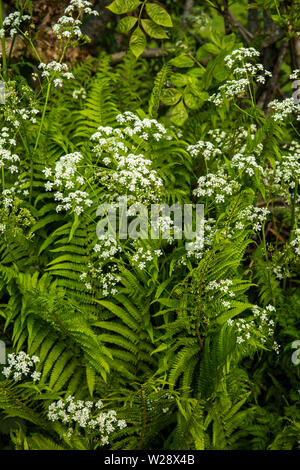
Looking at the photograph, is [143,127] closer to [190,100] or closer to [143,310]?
[190,100]

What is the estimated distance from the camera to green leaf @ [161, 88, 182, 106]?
3467mm

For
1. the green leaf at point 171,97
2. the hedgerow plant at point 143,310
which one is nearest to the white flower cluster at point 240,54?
the hedgerow plant at point 143,310

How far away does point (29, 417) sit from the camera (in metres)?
2.51

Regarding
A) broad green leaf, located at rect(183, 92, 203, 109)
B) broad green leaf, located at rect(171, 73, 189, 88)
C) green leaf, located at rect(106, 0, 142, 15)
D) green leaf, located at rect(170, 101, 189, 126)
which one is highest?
green leaf, located at rect(106, 0, 142, 15)

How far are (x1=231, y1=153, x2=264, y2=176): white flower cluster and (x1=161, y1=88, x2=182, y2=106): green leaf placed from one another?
2.70 feet

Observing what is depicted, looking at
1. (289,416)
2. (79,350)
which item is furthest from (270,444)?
(79,350)

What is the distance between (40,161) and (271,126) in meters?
1.70

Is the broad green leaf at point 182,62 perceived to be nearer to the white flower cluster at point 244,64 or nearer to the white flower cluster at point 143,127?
the white flower cluster at point 244,64

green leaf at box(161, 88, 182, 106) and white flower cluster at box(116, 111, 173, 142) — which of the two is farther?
green leaf at box(161, 88, 182, 106)

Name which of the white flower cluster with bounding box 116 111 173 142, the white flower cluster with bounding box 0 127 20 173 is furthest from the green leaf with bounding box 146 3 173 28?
the white flower cluster with bounding box 0 127 20 173

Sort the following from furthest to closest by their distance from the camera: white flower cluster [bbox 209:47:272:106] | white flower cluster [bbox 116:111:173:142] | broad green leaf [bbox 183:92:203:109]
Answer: broad green leaf [bbox 183:92:203:109] → white flower cluster [bbox 209:47:272:106] → white flower cluster [bbox 116:111:173:142]

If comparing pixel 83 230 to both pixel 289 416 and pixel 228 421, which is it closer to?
pixel 228 421

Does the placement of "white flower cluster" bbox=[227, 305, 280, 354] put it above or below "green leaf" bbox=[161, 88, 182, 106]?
below

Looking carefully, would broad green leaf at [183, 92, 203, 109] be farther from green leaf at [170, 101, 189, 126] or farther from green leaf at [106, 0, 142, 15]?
green leaf at [106, 0, 142, 15]
